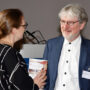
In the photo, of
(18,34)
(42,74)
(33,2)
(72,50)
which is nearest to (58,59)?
(72,50)

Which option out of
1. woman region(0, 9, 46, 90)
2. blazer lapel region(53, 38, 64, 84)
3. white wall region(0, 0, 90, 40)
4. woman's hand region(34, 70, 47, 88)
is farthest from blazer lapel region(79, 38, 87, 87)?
white wall region(0, 0, 90, 40)

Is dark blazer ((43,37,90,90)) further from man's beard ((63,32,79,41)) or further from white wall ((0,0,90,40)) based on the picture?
white wall ((0,0,90,40))

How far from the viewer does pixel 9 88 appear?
150 cm

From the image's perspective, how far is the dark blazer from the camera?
2072 millimetres

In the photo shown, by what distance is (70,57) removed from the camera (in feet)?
7.06

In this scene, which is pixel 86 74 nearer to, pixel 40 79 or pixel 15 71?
pixel 40 79

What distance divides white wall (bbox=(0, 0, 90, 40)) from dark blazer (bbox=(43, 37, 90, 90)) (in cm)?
190

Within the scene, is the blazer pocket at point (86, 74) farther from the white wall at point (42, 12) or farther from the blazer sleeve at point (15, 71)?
the white wall at point (42, 12)

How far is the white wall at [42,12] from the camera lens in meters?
4.02

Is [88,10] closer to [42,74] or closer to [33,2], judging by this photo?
[33,2]

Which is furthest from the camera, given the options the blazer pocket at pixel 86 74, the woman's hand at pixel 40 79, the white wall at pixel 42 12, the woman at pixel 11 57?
the white wall at pixel 42 12

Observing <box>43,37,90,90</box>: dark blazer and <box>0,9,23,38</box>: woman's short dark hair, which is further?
<box>43,37,90,90</box>: dark blazer

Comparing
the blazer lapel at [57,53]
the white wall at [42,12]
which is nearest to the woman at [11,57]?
the blazer lapel at [57,53]

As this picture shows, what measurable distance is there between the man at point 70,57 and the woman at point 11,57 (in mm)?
541
